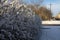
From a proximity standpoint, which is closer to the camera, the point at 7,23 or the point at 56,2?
the point at 7,23

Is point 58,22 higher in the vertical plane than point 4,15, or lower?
lower

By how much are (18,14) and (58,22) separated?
39.9 ft

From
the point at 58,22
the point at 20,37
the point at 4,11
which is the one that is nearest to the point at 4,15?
the point at 4,11

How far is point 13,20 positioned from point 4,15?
309 mm

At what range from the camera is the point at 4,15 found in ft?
19.9

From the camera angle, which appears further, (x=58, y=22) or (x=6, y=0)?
(x=58, y=22)

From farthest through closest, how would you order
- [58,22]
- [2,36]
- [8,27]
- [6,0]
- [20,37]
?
[58,22] < [6,0] < [20,37] < [8,27] < [2,36]

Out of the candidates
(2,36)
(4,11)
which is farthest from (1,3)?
(2,36)

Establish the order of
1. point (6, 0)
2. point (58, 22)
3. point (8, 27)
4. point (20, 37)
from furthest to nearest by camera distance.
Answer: point (58, 22), point (6, 0), point (20, 37), point (8, 27)

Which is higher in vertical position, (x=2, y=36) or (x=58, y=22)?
(x=2, y=36)

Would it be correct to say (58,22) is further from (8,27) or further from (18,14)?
(8,27)

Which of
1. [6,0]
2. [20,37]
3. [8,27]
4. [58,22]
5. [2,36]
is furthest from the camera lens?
[58,22]

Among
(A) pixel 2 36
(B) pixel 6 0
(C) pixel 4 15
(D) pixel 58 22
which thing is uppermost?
(B) pixel 6 0

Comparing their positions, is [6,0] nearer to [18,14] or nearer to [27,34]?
[18,14]
